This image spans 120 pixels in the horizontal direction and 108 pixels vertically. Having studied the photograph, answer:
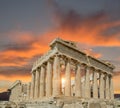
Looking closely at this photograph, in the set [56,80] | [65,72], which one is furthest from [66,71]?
[56,80]

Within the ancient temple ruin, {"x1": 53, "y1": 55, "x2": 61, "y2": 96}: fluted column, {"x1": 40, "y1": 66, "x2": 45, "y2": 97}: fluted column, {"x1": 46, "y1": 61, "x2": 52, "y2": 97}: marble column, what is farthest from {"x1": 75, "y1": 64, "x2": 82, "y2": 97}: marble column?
{"x1": 40, "y1": 66, "x2": 45, "y2": 97}: fluted column

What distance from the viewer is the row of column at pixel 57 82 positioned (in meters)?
29.1

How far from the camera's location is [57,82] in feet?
93.9

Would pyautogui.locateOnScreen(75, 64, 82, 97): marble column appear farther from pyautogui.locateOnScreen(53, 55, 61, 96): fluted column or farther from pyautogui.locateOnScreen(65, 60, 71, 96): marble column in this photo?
pyautogui.locateOnScreen(53, 55, 61, 96): fluted column

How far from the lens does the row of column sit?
95.5ft

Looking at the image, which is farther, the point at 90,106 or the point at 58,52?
the point at 58,52

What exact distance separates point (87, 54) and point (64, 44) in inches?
265

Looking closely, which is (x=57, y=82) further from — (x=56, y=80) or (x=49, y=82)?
(x=49, y=82)

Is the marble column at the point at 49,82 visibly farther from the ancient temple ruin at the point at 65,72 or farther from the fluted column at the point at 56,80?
the fluted column at the point at 56,80

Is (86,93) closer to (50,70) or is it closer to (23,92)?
(50,70)

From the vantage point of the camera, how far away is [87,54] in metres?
36.2

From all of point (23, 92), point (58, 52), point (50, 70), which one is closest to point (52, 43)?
point (58, 52)

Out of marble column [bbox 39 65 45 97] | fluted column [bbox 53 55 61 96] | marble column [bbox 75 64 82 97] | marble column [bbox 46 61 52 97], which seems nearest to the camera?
fluted column [bbox 53 55 61 96]

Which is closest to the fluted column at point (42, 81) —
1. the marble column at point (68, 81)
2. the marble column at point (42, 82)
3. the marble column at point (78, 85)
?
the marble column at point (42, 82)
